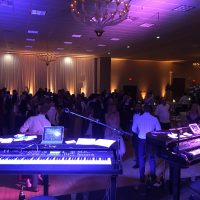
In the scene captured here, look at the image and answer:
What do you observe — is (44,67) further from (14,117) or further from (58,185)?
(58,185)

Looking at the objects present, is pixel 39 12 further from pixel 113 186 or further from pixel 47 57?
pixel 47 57

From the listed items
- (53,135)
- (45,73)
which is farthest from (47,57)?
(53,135)

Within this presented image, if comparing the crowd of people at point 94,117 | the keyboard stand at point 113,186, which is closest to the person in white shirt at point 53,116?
the crowd of people at point 94,117

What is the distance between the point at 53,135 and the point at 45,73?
16.5m

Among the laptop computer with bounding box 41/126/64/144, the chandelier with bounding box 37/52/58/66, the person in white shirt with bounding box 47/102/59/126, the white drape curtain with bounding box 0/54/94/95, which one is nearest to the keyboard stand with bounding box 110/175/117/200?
the laptop computer with bounding box 41/126/64/144

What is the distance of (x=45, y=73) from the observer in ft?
65.2

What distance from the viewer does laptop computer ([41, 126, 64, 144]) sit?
12.2 ft

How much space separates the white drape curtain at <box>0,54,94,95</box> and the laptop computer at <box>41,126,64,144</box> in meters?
15.9

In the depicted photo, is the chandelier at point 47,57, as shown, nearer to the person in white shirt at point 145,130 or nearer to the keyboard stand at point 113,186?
the person in white shirt at point 145,130

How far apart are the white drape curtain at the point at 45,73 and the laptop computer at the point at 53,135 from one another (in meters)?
15.9

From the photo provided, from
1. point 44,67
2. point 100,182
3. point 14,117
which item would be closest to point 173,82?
point 44,67

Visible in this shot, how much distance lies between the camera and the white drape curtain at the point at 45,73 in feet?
62.0

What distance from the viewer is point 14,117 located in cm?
845

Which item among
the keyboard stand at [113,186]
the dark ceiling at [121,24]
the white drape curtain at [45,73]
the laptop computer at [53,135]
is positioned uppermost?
the dark ceiling at [121,24]
